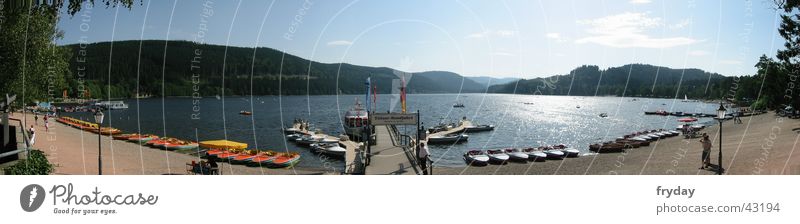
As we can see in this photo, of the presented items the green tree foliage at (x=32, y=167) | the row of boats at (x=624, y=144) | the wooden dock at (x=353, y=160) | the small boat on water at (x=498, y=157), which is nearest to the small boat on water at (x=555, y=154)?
the small boat on water at (x=498, y=157)

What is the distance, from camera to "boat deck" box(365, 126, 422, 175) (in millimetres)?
20531

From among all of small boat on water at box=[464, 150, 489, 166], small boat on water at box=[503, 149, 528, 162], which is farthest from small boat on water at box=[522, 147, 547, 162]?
small boat on water at box=[464, 150, 489, 166]

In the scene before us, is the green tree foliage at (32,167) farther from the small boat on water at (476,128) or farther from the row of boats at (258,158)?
the small boat on water at (476,128)

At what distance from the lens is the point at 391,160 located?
79.7 ft

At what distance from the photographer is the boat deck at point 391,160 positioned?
20531mm

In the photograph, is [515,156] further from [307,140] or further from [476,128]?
[476,128]

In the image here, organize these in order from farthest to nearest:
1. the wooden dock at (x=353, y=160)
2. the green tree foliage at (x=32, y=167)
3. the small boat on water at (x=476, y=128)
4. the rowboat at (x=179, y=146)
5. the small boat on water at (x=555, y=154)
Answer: the small boat on water at (x=476, y=128)
the rowboat at (x=179, y=146)
the small boat on water at (x=555, y=154)
the wooden dock at (x=353, y=160)
the green tree foliage at (x=32, y=167)

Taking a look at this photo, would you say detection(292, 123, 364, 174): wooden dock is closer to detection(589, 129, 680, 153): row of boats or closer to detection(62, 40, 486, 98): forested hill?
detection(589, 129, 680, 153): row of boats

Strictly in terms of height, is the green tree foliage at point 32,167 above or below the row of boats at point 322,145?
above
